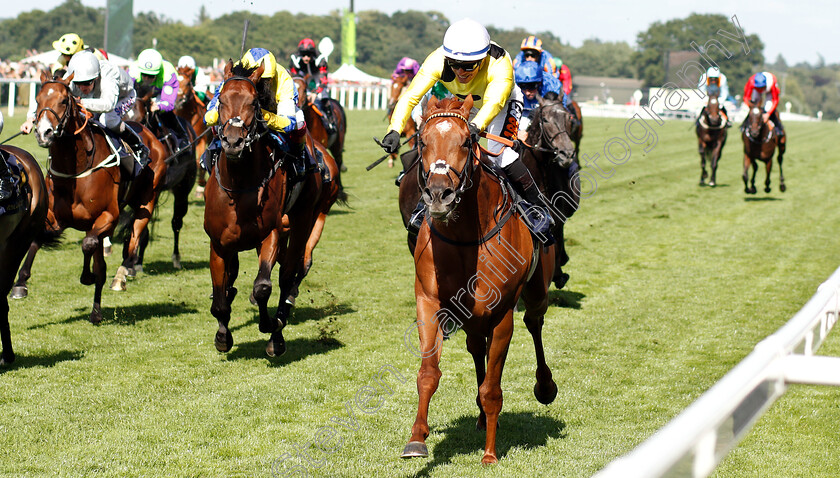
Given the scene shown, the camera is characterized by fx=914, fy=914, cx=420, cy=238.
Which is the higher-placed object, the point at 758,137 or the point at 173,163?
the point at 758,137

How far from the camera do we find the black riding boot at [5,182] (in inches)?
239

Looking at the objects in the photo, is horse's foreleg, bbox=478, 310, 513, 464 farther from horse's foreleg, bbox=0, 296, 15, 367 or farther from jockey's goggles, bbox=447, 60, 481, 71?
horse's foreleg, bbox=0, 296, 15, 367

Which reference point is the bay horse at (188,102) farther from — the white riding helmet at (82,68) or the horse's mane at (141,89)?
the white riding helmet at (82,68)

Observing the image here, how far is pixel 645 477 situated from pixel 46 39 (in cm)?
8976

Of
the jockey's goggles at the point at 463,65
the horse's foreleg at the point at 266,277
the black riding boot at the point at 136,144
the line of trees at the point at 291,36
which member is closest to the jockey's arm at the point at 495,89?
the jockey's goggles at the point at 463,65

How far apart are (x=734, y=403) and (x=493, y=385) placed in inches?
98.1

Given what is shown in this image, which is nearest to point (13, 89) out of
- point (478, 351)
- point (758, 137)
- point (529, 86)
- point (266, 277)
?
point (758, 137)

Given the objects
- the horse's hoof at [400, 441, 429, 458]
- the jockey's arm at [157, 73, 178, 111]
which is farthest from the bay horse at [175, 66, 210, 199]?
the horse's hoof at [400, 441, 429, 458]

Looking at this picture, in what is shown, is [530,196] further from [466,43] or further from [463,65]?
[466,43]

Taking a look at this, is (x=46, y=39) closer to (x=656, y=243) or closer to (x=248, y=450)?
(x=656, y=243)

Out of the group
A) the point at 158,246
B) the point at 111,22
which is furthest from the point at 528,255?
the point at 111,22

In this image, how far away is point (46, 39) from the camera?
82.6 metres

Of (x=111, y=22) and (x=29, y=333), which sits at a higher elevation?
(x=111, y=22)

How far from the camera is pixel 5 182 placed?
611 centimetres
